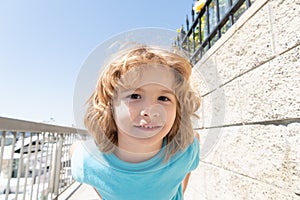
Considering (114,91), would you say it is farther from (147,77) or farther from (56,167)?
(56,167)

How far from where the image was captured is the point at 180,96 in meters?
0.81

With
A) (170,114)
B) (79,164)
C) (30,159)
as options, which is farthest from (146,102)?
(30,159)

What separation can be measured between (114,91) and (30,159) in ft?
4.20

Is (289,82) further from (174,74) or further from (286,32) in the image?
(174,74)

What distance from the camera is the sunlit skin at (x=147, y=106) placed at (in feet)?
2.14

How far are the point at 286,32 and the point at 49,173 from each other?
2.23m

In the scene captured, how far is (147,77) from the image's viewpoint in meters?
0.65

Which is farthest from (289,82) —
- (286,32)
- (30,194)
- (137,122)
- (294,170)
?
(30,194)

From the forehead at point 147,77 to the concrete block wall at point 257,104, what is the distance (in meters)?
0.26

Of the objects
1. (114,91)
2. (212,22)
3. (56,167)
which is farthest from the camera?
(56,167)

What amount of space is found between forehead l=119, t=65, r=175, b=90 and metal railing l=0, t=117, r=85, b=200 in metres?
0.43

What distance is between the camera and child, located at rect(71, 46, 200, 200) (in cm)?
68

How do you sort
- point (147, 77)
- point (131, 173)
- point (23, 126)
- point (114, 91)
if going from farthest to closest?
1. point (23, 126)
2. point (131, 173)
3. point (114, 91)
4. point (147, 77)

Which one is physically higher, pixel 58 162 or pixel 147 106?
pixel 147 106
